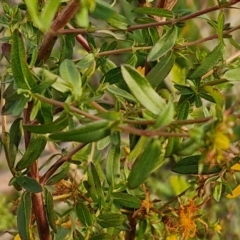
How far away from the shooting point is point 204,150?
40 centimetres

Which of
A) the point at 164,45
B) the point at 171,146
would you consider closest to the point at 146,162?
the point at 171,146

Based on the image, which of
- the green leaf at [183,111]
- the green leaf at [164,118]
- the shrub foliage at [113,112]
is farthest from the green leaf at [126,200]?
the green leaf at [164,118]

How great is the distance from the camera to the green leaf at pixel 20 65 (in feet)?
1.53

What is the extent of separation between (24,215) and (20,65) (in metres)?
0.18

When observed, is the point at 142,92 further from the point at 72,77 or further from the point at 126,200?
the point at 126,200

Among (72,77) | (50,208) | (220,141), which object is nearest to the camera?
(220,141)

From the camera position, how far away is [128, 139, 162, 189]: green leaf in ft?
1.44

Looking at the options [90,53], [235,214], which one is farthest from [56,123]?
[235,214]

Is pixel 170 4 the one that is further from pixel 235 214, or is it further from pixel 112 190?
pixel 235 214

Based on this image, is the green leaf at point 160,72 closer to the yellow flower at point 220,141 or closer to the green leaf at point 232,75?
the green leaf at point 232,75

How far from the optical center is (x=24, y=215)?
1.92ft

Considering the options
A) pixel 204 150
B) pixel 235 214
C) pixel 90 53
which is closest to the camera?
pixel 204 150

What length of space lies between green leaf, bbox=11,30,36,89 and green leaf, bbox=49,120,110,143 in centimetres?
7

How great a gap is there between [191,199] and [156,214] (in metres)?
0.04
